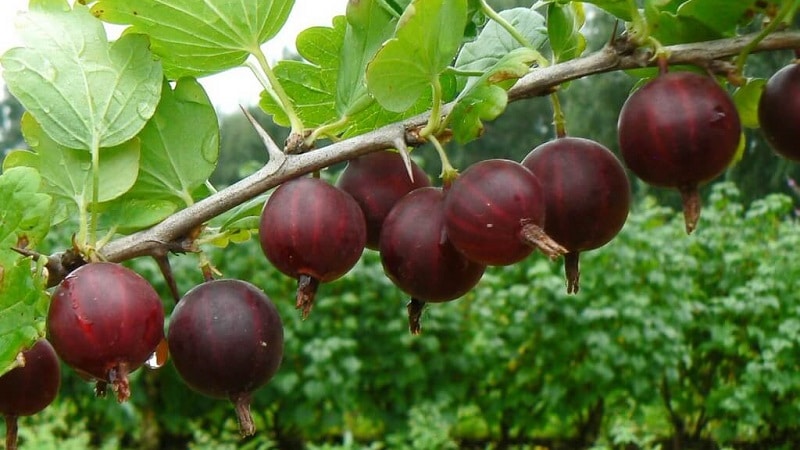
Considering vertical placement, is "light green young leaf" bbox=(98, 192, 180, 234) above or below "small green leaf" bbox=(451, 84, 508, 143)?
below

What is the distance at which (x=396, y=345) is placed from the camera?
4457 millimetres

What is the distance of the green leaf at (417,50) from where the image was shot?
54 centimetres

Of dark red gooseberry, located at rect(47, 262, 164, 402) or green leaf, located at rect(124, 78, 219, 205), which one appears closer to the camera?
dark red gooseberry, located at rect(47, 262, 164, 402)

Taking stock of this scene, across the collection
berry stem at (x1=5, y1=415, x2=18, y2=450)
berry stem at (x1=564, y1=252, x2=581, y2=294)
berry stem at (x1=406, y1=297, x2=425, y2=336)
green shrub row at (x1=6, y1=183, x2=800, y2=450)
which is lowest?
green shrub row at (x1=6, y1=183, x2=800, y2=450)

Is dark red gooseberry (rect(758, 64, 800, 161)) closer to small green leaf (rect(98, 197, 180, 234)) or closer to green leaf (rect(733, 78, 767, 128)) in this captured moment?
green leaf (rect(733, 78, 767, 128))

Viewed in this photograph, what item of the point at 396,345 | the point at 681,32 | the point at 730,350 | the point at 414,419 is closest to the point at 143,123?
the point at 681,32

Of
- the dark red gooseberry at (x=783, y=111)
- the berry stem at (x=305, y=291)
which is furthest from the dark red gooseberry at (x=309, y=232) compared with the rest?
the dark red gooseberry at (x=783, y=111)

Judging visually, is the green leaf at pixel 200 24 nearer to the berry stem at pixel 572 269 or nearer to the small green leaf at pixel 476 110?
the small green leaf at pixel 476 110

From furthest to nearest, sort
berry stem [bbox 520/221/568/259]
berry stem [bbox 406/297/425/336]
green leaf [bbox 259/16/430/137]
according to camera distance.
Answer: green leaf [bbox 259/16/430/137] < berry stem [bbox 406/297/425/336] < berry stem [bbox 520/221/568/259]

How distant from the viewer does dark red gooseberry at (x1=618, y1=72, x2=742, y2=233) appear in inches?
21.1

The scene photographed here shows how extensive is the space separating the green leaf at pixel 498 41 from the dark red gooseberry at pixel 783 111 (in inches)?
7.6

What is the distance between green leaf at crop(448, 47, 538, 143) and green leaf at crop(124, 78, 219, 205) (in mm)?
217

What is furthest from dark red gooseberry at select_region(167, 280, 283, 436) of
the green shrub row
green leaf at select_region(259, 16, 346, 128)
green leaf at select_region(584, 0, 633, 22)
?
the green shrub row

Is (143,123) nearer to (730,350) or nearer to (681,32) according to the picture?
(681,32)
